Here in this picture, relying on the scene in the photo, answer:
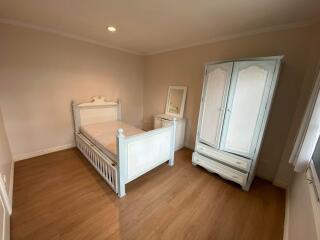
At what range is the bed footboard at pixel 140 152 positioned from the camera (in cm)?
187

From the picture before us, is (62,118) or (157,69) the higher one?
(157,69)

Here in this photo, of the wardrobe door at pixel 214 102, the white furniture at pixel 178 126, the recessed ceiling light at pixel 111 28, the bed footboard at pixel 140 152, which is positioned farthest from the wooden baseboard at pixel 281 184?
the recessed ceiling light at pixel 111 28

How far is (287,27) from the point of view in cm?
200

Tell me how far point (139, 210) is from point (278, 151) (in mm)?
2333

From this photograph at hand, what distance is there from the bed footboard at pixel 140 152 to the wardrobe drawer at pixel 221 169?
1.80 feet

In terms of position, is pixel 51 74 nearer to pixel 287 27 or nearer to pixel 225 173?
pixel 225 173

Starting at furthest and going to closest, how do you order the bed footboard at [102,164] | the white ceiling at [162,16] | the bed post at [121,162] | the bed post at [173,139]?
the bed post at [173,139] < the bed footboard at [102,164] < the bed post at [121,162] < the white ceiling at [162,16]

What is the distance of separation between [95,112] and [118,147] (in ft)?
6.50

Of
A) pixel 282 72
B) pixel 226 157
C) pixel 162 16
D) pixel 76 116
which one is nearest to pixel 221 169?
pixel 226 157

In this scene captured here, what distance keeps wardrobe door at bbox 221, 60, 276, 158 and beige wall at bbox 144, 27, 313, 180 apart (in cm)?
53

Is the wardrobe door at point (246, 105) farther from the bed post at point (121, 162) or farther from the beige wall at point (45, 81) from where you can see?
the beige wall at point (45, 81)

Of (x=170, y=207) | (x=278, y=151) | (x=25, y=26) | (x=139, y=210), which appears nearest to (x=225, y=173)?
(x=278, y=151)

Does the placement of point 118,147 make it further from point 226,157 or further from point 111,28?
point 111,28

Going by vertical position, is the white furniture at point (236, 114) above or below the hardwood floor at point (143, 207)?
above
